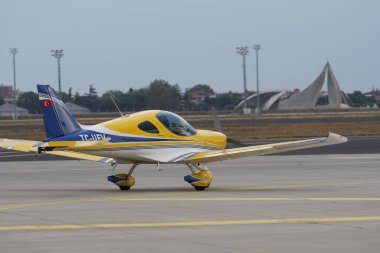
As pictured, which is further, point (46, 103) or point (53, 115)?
point (46, 103)

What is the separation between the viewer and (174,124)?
85.8 feet

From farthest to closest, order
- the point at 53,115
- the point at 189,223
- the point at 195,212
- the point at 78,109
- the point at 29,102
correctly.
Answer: the point at 29,102 → the point at 78,109 → the point at 53,115 → the point at 195,212 → the point at 189,223

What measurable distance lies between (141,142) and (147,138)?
212 mm

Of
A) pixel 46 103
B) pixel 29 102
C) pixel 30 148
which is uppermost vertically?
pixel 29 102

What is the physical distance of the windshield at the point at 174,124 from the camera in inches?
1024

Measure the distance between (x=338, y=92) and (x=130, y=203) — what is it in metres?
166

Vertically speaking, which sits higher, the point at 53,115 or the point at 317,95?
the point at 317,95

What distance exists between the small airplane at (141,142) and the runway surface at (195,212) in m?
0.89

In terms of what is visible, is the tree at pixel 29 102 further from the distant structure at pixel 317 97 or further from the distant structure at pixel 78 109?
the distant structure at pixel 317 97

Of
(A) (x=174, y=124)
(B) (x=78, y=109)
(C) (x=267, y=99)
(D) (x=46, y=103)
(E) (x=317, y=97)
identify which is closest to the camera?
(D) (x=46, y=103)

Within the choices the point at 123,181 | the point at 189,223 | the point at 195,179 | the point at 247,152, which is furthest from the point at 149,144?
the point at 189,223

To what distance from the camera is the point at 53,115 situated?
25109 mm

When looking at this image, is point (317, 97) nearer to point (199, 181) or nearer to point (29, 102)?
point (29, 102)

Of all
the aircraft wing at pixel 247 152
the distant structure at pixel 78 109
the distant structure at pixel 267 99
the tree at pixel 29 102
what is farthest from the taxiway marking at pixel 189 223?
the distant structure at pixel 267 99
